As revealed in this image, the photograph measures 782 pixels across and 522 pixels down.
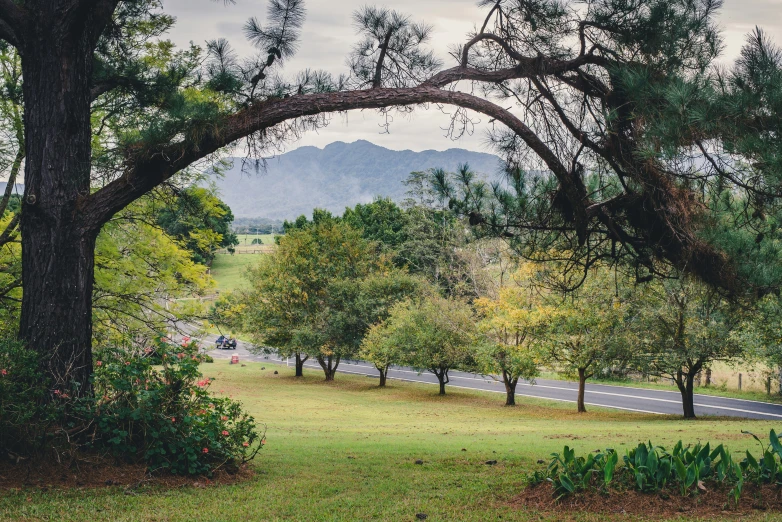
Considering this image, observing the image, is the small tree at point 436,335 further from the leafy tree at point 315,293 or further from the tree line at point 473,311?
the leafy tree at point 315,293

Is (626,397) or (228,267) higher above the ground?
(228,267)

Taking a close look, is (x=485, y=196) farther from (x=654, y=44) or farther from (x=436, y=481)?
(x=436, y=481)

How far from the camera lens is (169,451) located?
6.41m

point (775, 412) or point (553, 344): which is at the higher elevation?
point (553, 344)

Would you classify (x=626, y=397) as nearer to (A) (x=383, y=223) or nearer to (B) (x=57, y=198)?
(A) (x=383, y=223)

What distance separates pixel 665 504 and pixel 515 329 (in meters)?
17.7

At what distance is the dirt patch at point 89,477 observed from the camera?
5.73 metres

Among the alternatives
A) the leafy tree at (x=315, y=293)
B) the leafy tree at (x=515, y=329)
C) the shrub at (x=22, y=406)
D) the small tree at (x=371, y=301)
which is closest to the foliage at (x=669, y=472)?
the shrub at (x=22, y=406)

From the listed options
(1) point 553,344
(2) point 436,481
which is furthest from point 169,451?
(1) point 553,344

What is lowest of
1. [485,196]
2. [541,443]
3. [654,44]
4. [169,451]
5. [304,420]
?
[304,420]

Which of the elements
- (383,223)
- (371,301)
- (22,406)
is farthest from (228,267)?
(22,406)

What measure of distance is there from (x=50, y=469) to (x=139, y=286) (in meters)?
6.71

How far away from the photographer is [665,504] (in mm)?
5242

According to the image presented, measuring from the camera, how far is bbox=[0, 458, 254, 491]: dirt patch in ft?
18.8
